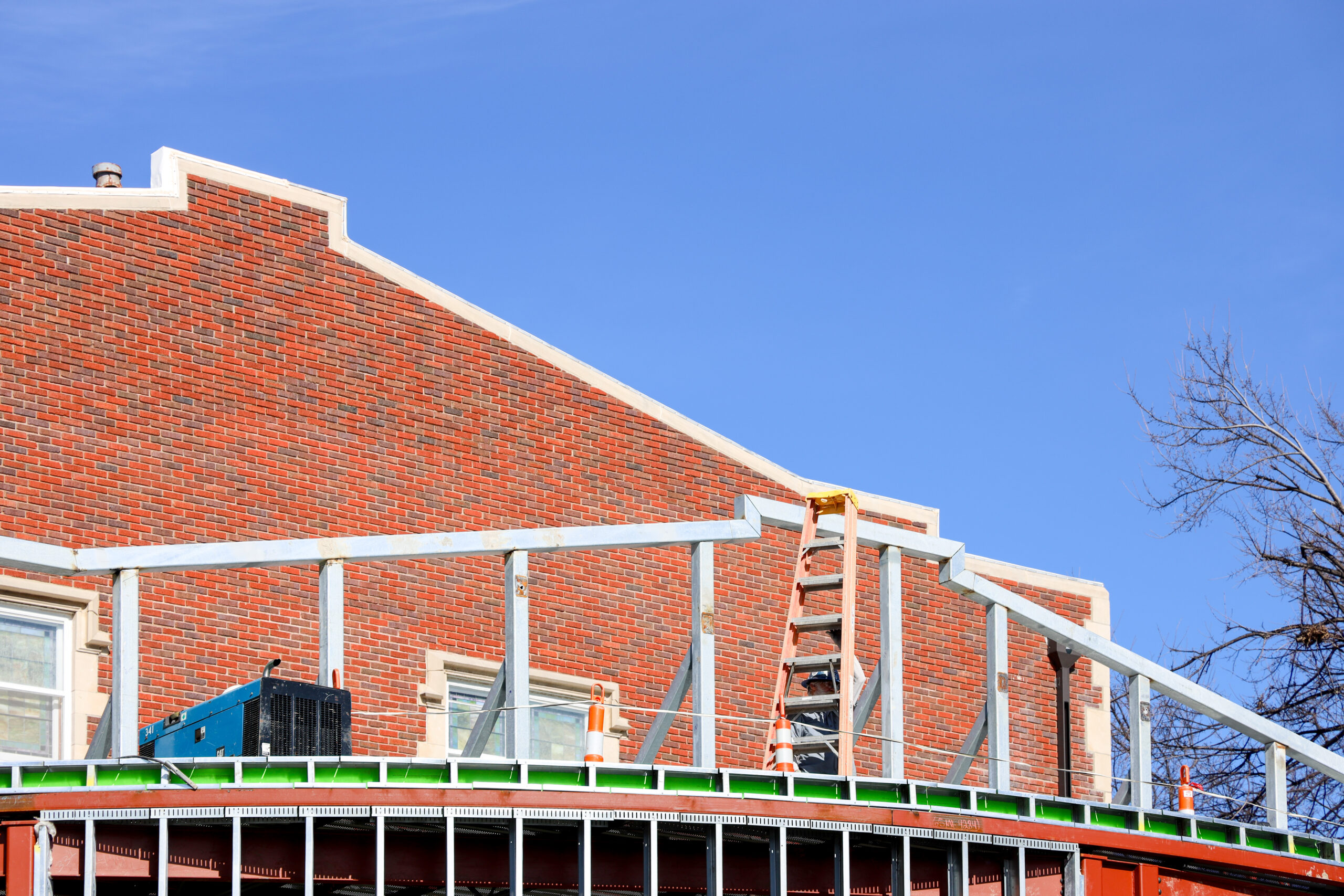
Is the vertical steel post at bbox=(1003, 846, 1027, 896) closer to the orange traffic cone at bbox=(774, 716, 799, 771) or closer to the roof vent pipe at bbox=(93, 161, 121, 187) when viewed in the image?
the orange traffic cone at bbox=(774, 716, 799, 771)

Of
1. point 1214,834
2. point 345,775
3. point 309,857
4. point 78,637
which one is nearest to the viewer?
point 309,857

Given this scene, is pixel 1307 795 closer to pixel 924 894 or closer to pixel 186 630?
pixel 924 894

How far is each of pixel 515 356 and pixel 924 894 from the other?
351 inches

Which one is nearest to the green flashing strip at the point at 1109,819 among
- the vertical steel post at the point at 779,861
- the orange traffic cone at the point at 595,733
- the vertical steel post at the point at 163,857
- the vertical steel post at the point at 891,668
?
the vertical steel post at the point at 891,668

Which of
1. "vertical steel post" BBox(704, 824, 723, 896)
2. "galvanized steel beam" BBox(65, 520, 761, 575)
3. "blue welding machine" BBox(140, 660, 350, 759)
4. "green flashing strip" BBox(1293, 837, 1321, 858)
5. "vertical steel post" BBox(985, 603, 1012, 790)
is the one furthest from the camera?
"green flashing strip" BBox(1293, 837, 1321, 858)

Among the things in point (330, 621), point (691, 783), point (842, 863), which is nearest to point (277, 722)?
point (330, 621)

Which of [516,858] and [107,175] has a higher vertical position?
[107,175]

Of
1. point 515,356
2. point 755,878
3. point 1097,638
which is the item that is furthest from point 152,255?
point 1097,638

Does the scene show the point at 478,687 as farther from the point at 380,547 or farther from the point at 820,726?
the point at 380,547

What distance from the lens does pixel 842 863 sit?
A: 17.4 m

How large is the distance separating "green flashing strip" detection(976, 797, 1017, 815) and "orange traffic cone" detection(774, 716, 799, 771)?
1.83 metres

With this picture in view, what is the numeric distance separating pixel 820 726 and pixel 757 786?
3667mm

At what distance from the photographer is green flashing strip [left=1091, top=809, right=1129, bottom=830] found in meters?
19.0

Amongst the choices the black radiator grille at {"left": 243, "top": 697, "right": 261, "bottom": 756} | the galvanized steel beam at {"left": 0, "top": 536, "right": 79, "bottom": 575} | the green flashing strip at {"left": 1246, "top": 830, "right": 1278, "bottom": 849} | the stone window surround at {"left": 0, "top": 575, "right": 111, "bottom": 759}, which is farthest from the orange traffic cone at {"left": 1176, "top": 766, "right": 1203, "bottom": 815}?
the stone window surround at {"left": 0, "top": 575, "right": 111, "bottom": 759}
